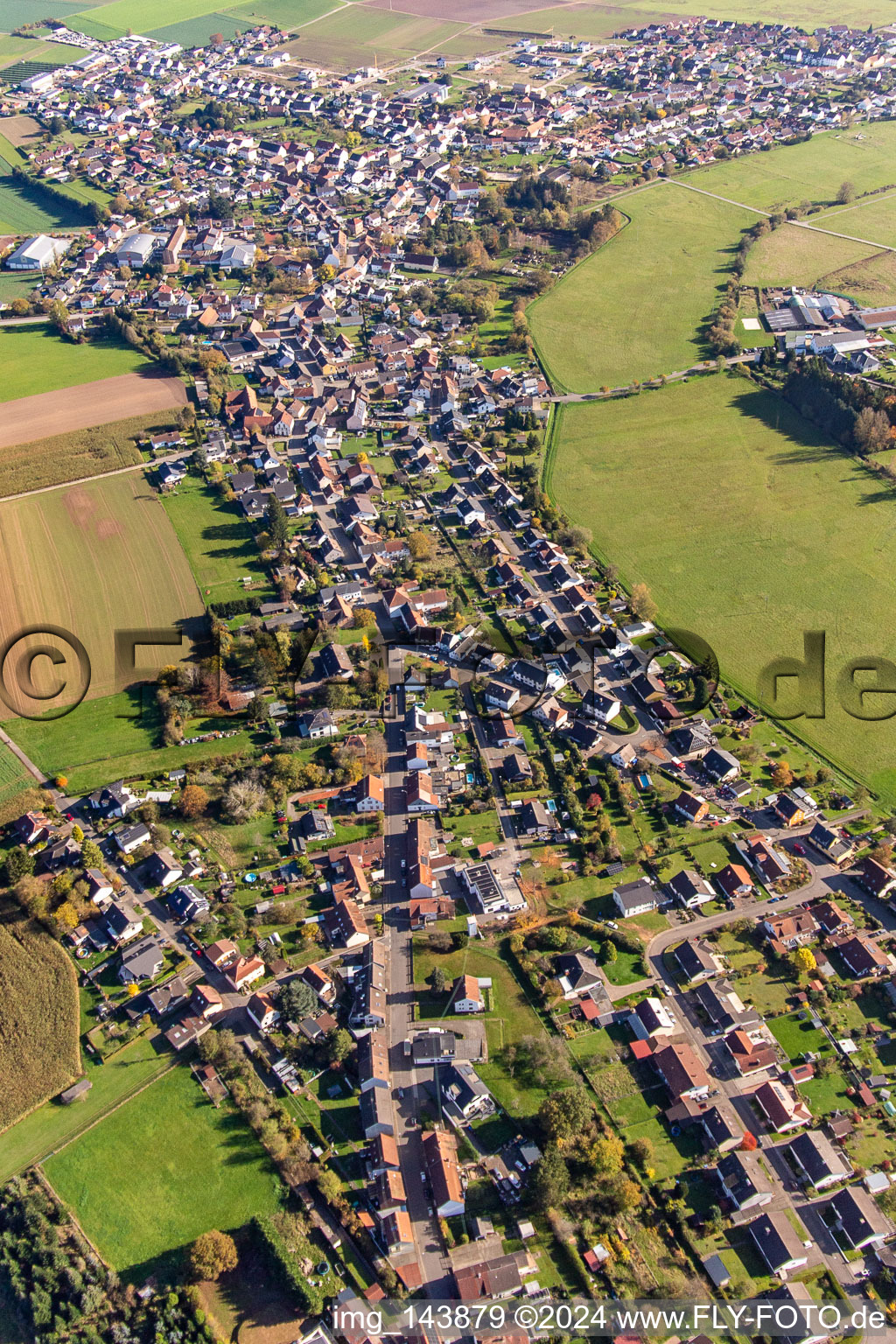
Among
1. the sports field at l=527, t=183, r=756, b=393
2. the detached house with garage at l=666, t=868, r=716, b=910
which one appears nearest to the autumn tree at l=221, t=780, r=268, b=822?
the detached house with garage at l=666, t=868, r=716, b=910

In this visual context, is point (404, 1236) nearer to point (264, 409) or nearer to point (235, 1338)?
point (235, 1338)

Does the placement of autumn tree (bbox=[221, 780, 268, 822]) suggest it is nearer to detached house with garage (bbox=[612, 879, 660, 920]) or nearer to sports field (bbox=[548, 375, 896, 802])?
detached house with garage (bbox=[612, 879, 660, 920])

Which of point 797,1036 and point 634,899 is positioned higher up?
point 634,899

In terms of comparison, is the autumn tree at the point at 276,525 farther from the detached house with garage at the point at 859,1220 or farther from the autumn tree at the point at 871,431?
the detached house with garage at the point at 859,1220

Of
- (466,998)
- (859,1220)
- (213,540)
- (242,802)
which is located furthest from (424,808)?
(213,540)

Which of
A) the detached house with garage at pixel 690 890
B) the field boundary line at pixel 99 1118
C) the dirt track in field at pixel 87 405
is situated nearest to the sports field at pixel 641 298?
the dirt track in field at pixel 87 405

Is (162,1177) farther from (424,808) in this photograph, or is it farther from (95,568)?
(95,568)

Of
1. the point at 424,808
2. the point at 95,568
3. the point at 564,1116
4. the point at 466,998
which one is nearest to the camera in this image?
the point at 564,1116
